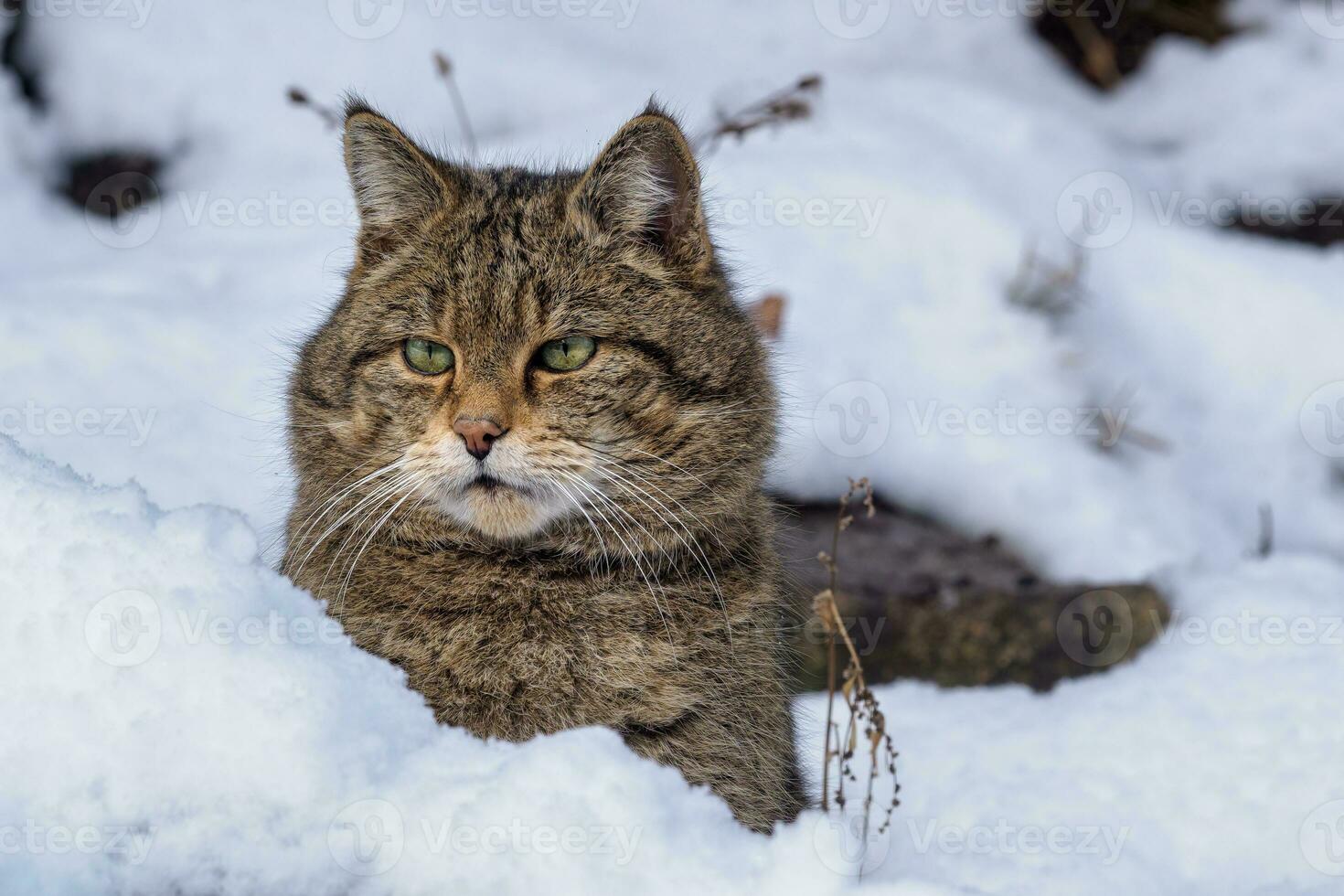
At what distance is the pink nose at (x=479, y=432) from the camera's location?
2635 mm

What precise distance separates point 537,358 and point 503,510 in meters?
0.39

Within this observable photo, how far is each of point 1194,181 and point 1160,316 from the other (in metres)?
1.13

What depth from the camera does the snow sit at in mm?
2039

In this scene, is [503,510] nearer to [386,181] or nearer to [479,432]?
[479,432]

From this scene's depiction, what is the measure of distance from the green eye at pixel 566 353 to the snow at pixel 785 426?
746mm

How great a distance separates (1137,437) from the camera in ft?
17.7

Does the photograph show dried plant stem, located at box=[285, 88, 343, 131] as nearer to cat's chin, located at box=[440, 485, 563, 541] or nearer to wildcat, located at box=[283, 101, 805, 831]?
wildcat, located at box=[283, 101, 805, 831]

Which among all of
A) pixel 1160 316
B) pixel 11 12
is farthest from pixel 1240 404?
pixel 11 12

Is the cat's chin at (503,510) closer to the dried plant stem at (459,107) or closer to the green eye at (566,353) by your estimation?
the green eye at (566,353)

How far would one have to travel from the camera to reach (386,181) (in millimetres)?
3090

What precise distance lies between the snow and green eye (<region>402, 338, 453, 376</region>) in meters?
0.53

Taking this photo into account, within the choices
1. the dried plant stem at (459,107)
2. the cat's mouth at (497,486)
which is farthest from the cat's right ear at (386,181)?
the dried plant stem at (459,107)

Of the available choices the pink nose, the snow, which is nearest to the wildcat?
the pink nose

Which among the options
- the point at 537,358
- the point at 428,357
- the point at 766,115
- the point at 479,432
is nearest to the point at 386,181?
the point at 428,357
